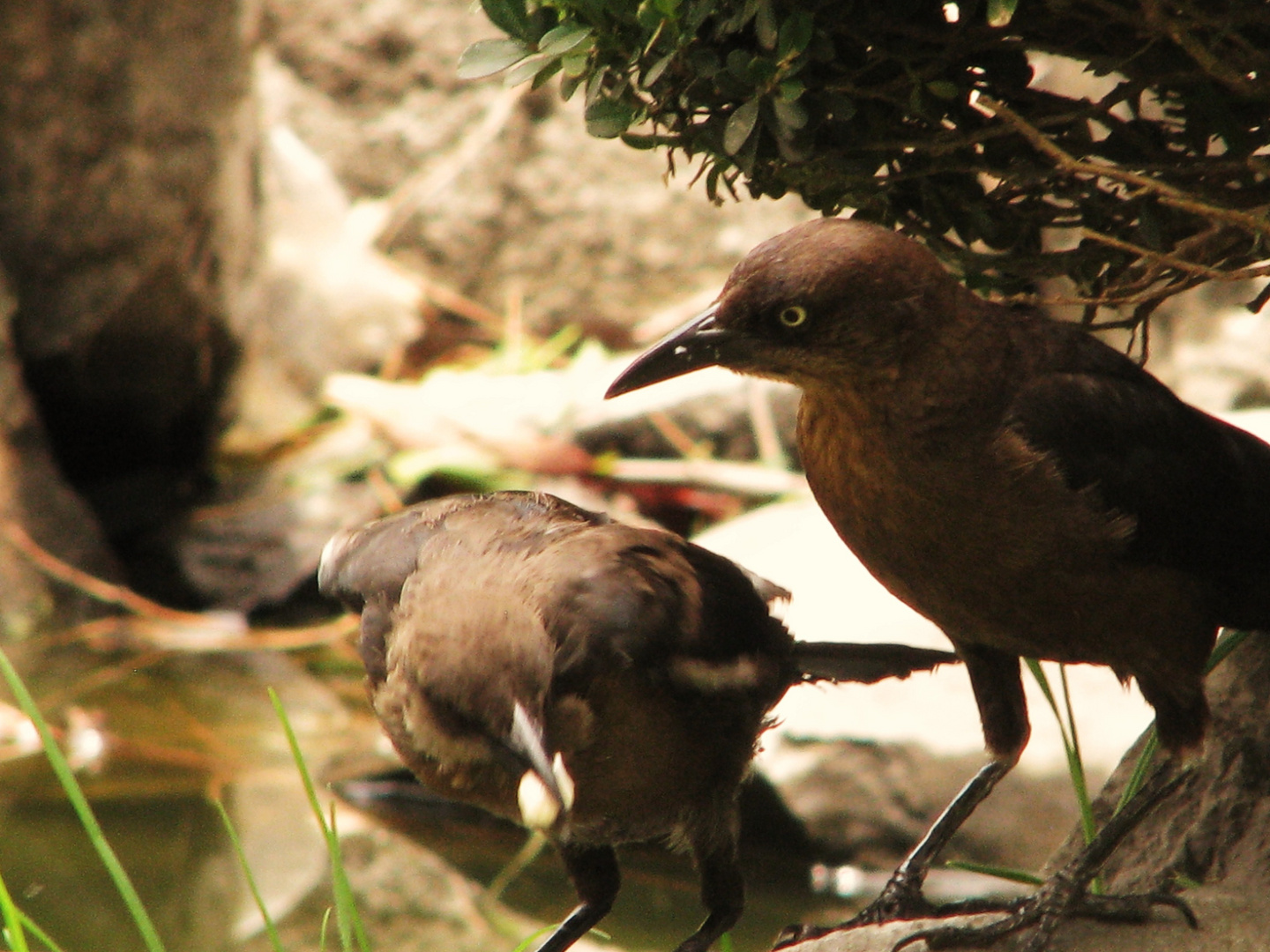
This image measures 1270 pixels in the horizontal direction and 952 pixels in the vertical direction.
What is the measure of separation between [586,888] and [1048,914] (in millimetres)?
791

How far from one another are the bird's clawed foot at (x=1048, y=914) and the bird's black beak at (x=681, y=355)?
35.3 inches

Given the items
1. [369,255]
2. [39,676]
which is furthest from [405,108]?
[39,676]

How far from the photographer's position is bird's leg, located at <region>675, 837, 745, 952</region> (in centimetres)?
252

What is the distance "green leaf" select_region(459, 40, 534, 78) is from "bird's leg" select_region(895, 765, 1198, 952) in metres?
1.38

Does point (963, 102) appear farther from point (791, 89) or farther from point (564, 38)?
point (564, 38)

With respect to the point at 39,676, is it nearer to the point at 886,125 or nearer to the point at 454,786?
the point at 454,786

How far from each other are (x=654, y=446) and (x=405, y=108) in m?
2.40

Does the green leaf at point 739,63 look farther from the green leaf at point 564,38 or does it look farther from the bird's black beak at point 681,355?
the bird's black beak at point 681,355

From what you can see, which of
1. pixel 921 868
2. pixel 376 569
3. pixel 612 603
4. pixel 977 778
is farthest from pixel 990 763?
pixel 376 569

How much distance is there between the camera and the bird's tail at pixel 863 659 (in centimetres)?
260

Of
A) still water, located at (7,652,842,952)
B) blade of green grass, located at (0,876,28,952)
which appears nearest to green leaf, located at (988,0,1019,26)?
blade of green grass, located at (0,876,28,952)

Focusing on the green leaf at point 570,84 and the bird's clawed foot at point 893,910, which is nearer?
the green leaf at point 570,84

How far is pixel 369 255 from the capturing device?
24.1ft

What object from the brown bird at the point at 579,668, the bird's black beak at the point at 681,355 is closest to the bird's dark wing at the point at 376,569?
the brown bird at the point at 579,668
